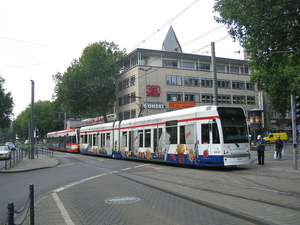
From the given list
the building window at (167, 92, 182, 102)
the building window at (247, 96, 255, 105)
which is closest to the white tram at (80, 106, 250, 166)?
the building window at (167, 92, 182, 102)

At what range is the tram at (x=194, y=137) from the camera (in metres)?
13.5

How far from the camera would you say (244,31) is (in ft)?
47.1

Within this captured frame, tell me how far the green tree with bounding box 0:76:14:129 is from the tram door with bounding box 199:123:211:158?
4921 centimetres

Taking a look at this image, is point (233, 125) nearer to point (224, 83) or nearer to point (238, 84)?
point (224, 83)

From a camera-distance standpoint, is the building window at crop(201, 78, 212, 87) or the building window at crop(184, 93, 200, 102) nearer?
the building window at crop(184, 93, 200, 102)

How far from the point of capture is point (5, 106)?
56375 millimetres

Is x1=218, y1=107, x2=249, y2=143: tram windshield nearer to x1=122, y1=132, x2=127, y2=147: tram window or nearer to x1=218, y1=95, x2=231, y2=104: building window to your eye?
x1=122, y1=132, x2=127, y2=147: tram window

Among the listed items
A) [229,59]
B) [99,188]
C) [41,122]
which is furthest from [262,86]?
[41,122]

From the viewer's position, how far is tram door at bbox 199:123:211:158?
13711mm

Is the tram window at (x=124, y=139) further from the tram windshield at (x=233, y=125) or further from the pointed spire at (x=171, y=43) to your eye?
the pointed spire at (x=171, y=43)

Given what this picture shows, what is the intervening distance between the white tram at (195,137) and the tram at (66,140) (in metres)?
16.4

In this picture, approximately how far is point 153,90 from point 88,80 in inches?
447

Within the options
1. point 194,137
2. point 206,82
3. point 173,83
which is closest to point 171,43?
point 206,82

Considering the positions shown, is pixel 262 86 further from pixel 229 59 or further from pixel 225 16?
pixel 225 16
